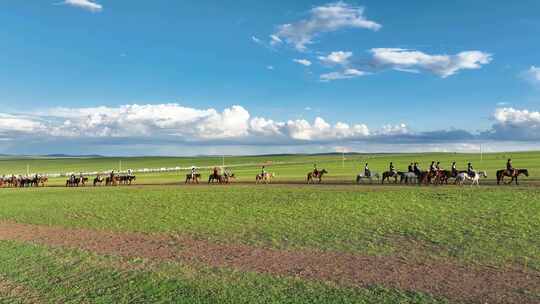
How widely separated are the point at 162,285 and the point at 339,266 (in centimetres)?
564

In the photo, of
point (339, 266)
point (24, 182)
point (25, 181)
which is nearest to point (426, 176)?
point (339, 266)

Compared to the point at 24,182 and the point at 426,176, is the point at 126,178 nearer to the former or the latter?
the point at 24,182

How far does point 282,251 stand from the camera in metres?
16.6

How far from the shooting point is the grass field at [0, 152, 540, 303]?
11.8 meters

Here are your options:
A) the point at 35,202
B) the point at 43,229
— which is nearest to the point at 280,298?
the point at 43,229

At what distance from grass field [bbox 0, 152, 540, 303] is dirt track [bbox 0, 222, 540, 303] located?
0.15ft

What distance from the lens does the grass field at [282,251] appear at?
38.7 feet

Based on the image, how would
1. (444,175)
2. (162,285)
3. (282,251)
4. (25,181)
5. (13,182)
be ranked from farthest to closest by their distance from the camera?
(13,182) → (25,181) → (444,175) → (282,251) → (162,285)

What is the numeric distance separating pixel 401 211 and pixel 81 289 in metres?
17.5

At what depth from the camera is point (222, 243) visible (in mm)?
18297

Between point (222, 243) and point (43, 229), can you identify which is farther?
point (43, 229)

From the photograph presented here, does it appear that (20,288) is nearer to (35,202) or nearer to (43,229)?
(43,229)

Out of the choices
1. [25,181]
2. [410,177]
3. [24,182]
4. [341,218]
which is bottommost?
[24,182]

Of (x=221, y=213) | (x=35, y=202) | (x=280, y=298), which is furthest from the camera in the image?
(x=35, y=202)
